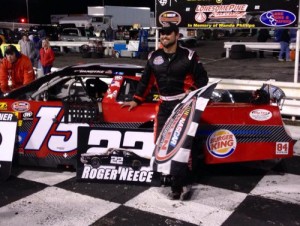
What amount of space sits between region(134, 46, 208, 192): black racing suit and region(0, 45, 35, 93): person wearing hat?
275 cm

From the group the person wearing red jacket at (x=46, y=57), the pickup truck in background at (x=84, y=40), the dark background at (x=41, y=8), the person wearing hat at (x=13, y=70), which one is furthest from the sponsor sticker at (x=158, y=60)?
the dark background at (x=41, y=8)

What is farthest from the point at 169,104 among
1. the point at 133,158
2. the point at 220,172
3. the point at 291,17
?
the point at 291,17

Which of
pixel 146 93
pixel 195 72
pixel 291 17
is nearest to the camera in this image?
pixel 195 72

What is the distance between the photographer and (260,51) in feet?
65.0

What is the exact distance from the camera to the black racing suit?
3859mm

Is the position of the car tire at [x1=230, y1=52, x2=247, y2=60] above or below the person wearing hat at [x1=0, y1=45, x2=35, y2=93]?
below

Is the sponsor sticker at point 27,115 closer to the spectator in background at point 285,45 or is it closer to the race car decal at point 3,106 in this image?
the race car decal at point 3,106

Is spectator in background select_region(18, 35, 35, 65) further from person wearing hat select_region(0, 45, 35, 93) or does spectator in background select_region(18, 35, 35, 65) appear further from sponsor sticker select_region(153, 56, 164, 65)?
sponsor sticker select_region(153, 56, 164, 65)

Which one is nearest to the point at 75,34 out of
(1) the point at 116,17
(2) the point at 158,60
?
(1) the point at 116,17

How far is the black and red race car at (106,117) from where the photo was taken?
13.9 feet

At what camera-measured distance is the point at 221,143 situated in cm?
423

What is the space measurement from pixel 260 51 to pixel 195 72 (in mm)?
16768

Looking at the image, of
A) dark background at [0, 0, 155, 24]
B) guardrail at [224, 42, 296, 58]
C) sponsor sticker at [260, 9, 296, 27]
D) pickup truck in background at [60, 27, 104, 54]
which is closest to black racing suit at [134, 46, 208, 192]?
sponsor sticker at [260, 9, 296, 27]

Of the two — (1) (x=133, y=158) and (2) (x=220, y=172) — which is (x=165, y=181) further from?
(2) (x=220, y=172)
